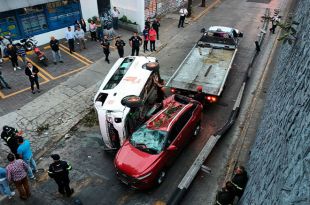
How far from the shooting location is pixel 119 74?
12656mm

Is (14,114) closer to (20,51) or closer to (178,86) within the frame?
(20,51)

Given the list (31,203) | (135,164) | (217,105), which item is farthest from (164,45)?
(31,203)

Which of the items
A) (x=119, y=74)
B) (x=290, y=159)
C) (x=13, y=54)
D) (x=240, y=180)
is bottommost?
(x=13, y=54)

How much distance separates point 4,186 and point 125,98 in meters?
4.63

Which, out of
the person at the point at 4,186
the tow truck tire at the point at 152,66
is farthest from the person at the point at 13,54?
the person at the point at 4,186

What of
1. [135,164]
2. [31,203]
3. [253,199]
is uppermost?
[253,199]

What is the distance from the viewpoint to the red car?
923 centimetres

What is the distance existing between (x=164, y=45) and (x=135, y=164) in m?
11.8

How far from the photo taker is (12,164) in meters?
8.59

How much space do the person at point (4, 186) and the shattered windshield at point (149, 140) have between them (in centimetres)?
389

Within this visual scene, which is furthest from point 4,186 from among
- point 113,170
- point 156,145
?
point 156,145

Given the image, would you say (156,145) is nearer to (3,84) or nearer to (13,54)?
(3,84)

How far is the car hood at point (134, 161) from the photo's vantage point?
9172mm

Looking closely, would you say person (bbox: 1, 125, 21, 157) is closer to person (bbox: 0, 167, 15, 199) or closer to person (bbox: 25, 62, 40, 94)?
person (bbox: 0, 167, 15, 199)
